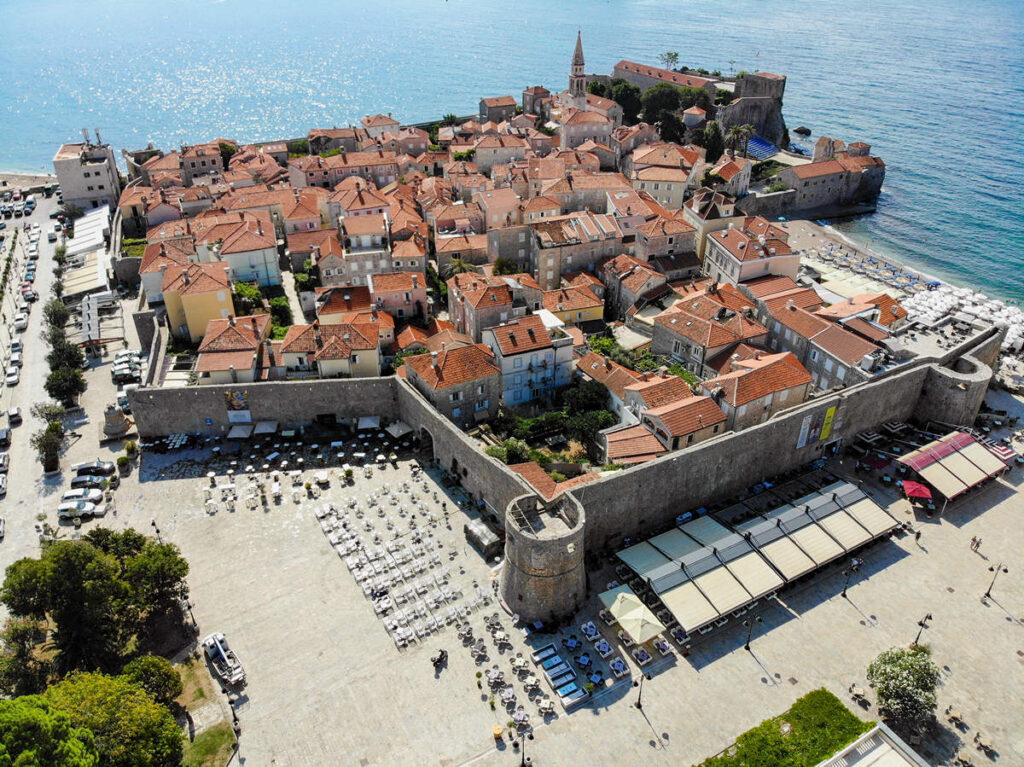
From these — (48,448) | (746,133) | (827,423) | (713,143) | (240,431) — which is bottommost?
(240,431)

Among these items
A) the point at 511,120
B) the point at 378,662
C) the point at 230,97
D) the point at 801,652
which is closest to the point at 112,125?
the point at 230,97

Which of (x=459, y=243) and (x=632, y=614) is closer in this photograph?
(x=632, y=614)

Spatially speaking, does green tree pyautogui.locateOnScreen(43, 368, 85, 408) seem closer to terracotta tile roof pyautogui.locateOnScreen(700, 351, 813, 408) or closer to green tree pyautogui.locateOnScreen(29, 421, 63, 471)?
green tree pyautogui.locateOnScreen(29, 421, 63, 471)

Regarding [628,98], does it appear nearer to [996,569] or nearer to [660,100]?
[660,100]

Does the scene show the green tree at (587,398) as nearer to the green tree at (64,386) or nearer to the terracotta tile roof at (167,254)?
the green tree at (64,386)

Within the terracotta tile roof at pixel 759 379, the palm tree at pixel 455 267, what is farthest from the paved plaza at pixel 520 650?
the palm tree at pixel 455 267

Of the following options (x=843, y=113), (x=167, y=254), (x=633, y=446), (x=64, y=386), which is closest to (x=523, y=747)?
A: (x=633, y=446)

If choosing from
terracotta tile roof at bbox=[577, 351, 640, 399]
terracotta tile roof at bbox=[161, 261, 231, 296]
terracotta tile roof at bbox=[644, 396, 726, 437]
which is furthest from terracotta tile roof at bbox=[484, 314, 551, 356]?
terracotta tile roof at bbox=[161, 261, 231, 296]
